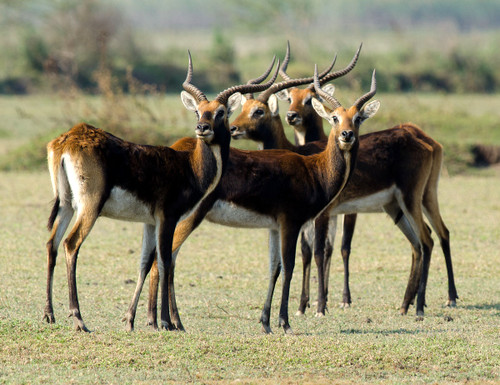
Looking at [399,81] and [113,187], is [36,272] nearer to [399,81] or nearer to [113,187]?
[113,187]

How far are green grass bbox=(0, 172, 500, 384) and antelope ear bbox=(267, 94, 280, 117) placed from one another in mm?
1762

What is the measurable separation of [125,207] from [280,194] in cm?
129

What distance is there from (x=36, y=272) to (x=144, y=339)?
3338mm

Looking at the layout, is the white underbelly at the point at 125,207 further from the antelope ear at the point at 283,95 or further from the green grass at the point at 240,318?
the antelope ear at the point at 283,95

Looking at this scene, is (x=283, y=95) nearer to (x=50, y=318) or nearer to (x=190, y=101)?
(x=190, y=101)

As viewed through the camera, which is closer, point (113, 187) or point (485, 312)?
point (113, 187)

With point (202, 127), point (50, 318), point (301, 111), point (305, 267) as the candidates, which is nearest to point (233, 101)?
point (202, 127)

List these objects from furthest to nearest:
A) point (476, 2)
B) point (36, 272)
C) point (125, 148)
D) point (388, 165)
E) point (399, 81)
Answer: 1. point (476, 2)
2. point (399, 81)
3. point (36, 272)
4. point (388, 165)
5. point (125, 148)

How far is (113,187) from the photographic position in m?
6.46

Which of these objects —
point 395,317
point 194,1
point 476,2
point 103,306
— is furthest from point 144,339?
point 194,1

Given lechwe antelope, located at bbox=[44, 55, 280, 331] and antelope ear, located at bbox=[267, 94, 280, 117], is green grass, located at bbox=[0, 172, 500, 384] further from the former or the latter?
antelope ear, located at bbox=[267, 94, 280, 117]

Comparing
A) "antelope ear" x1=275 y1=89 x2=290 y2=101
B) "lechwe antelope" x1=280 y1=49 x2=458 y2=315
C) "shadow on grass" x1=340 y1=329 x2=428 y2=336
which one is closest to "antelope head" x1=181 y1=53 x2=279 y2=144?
"lechwe antelope" x1=280 y1=49 x2=458 y2=315

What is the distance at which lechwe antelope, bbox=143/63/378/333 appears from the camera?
23.4ft

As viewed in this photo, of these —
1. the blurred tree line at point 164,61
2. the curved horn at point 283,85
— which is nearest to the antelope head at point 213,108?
the curved horn at point 283,85
